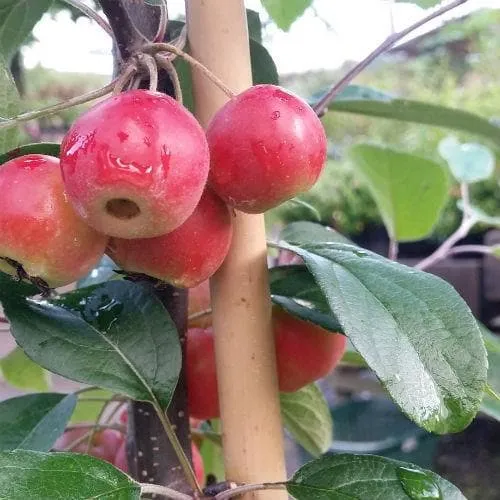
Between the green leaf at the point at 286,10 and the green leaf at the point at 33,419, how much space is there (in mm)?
286

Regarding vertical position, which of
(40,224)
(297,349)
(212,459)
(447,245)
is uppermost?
(40,224)

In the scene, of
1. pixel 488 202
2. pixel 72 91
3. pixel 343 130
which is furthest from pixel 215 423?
pixel 72 91

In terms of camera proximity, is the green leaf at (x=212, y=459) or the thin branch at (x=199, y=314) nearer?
the thin branch at (x=199, y=314)

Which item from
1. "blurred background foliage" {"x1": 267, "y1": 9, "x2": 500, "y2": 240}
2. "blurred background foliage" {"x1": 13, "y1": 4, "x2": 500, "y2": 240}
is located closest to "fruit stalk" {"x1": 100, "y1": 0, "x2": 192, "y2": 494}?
"blurred background foliage" {"x1": 13, "y1": 4, "x2": 500, "y2": 240}

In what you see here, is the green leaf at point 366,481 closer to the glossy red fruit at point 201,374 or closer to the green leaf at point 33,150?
the glossy red fruit at point 201,374

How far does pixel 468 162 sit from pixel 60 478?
2.74 ft

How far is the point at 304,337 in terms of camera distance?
1.29ft

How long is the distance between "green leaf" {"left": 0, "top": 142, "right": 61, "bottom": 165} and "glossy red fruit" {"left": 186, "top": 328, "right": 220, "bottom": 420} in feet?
0.49

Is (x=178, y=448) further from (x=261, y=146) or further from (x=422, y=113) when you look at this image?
(x=422, y=113)

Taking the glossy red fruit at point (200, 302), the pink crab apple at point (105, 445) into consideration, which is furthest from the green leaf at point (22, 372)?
the glossy red fruit at point (200, 302)

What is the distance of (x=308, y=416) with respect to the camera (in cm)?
55

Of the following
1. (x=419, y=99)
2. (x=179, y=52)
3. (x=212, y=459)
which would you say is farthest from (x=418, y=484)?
(x=419, y=99)

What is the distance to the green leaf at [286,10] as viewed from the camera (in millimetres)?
429

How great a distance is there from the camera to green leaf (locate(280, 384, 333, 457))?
54 cm
